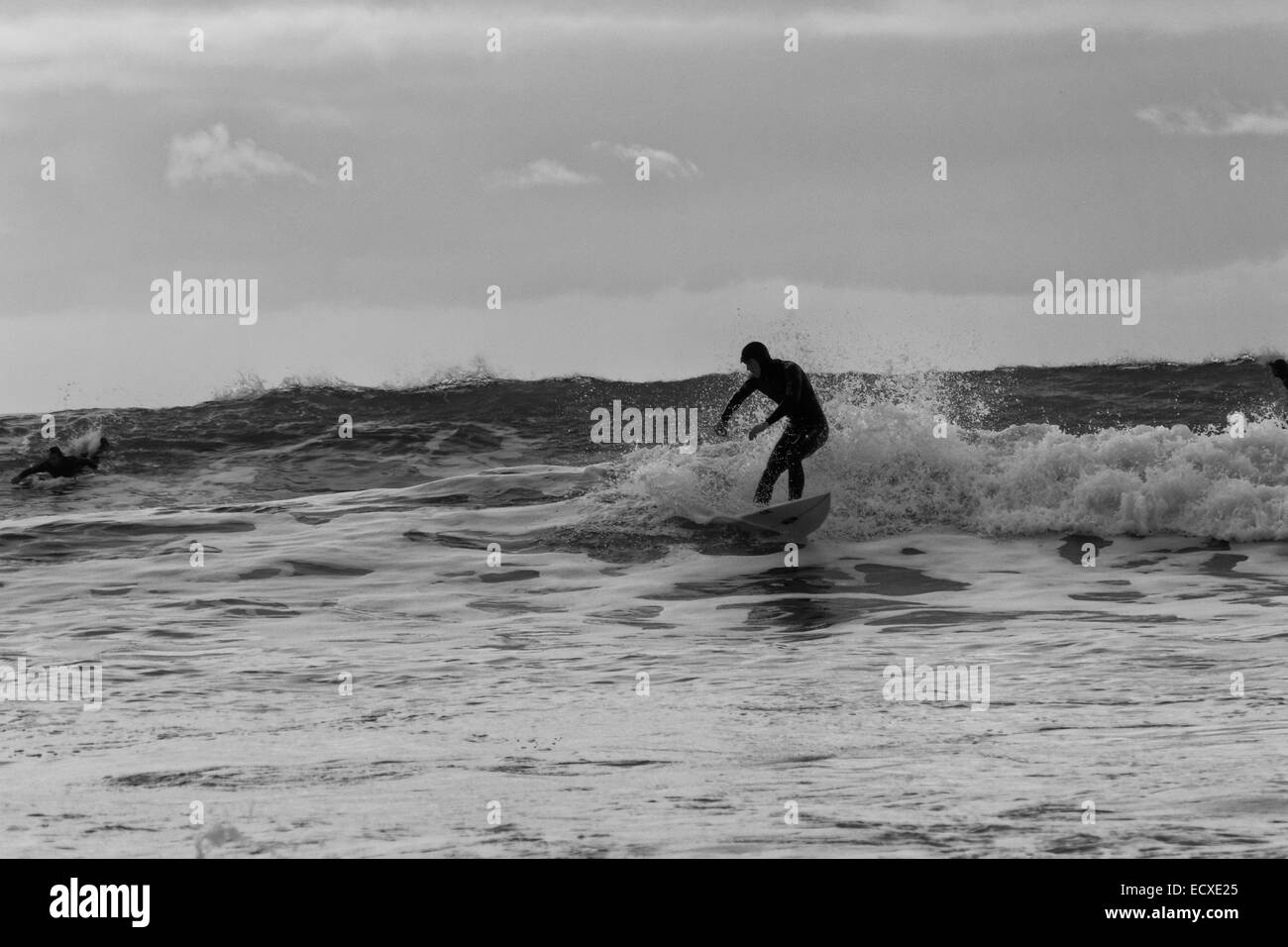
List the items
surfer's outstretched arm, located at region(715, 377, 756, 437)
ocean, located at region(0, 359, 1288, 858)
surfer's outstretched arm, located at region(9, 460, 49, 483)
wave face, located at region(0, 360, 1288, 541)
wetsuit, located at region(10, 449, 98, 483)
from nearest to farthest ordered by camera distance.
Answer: ocean, located at region(0, 359, 1288, 858) → surfer's outstretched arm, located at region(715, 377, 756, 437) → wave face, located at region(0, 360, 1288, 541) → surfer's outstretched arm, located at region(9, 460, 49, 483) → wetsuit, located at region(10, 449, 98, 483)

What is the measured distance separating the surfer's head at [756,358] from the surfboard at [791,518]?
1516mm

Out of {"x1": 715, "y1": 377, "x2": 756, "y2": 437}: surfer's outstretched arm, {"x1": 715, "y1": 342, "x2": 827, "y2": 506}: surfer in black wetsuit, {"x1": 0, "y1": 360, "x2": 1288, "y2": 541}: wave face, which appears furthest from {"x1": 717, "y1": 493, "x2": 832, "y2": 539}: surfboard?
{"x1": 715, "y1": 377, "x2": 756, "y2": 437}: surfer's outstretched arm

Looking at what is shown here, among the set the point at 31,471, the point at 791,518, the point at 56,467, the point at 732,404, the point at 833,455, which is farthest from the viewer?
the point at 56,467

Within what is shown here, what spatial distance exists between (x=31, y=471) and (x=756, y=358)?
42.0 ft

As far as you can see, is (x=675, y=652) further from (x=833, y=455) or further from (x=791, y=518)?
(x=833, y=455)

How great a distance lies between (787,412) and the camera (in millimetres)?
14133

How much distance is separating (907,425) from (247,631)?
9095mm

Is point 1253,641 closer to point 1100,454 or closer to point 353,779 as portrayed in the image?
point 353,779

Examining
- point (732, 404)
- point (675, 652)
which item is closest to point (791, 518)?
point (732, 404)

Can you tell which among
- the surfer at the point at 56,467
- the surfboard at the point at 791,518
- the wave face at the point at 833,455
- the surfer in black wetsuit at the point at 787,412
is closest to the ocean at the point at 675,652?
the wave face at the point at 833,455

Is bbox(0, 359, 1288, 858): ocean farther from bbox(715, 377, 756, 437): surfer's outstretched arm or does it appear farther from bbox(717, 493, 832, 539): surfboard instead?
Result: bbox(715, 377, 756, 437): surfer's outstretched arm

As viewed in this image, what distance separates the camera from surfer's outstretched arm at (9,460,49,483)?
20.7 metres

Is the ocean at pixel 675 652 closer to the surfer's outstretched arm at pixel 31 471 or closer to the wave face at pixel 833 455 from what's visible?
the wave face at pixel 833 455

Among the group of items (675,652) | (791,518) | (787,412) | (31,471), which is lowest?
(675,652)
